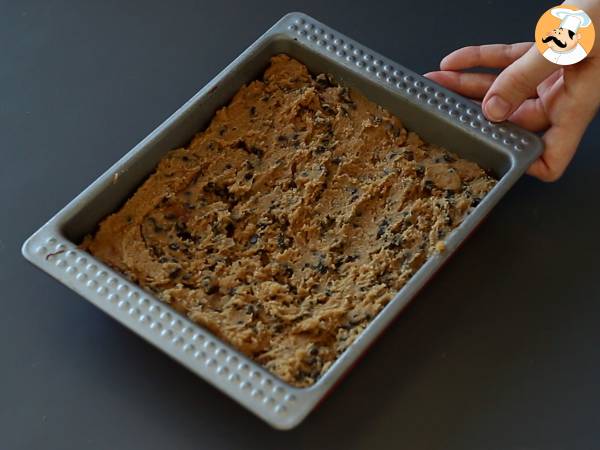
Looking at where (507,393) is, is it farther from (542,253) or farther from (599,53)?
(599,53)

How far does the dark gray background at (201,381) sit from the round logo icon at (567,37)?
188 millimetres

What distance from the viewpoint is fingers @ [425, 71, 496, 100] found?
129 centimetres

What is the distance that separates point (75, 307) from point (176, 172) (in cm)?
23

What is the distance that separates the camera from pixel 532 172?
1235 mm

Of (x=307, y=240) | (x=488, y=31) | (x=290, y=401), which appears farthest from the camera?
(x=488, y=31)

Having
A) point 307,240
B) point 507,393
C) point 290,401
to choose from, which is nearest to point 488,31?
point 307,240

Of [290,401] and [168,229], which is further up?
[168,229]

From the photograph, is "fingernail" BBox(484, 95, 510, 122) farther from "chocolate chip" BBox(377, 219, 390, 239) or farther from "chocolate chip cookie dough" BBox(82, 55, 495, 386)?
"chocolate chip" BBox(377, 219, 390, 239)

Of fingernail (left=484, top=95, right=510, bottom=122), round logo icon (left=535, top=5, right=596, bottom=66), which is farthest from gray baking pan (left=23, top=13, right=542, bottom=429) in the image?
round logo icon (left=535, top=5, right=596, bottom=66)

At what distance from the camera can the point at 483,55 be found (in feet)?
4.39

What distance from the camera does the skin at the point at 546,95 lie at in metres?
1.18

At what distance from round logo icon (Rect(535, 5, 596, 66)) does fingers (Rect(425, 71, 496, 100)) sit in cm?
10

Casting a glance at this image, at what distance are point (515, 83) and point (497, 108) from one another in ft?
0.14

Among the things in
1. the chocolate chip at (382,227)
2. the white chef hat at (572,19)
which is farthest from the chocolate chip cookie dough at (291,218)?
the white chef hat at (572,19)
